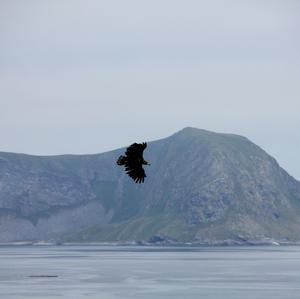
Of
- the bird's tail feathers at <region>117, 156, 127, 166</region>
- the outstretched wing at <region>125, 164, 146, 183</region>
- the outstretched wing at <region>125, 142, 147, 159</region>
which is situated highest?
the outstretched wing at <region>125, 142, 147, 159</region>

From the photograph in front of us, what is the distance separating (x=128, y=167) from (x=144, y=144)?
53.2 inches

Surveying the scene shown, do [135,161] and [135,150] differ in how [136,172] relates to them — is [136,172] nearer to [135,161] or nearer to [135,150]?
[135,161]

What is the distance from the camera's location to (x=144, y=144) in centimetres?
4556

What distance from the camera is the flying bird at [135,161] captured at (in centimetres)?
4544

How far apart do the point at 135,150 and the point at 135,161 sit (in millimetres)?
535

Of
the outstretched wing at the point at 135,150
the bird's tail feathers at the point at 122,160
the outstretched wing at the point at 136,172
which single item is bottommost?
the outstretched wing at the point at 136,172

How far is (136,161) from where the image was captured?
1799 inches

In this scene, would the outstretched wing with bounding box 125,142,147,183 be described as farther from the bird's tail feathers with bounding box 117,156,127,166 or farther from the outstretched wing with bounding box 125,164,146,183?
the bird's tail feathers with bounding box 117,156,127,166

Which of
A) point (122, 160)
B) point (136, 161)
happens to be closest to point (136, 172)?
point (136, 161)

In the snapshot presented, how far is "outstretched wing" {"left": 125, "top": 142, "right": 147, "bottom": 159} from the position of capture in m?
45.4

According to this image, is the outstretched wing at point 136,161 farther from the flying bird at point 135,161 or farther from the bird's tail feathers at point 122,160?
the bird's tail feathers at point 122,160

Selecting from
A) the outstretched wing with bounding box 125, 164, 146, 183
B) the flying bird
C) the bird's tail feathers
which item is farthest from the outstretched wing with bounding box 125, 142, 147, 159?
the outstretched wing with bounding box 125, 164, 146, 183

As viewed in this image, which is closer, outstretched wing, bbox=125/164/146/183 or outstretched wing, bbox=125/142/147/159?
outstretched wing, bbox=125/142/147/159

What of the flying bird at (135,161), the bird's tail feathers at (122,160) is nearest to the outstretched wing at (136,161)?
the flying bird at (135,161)
